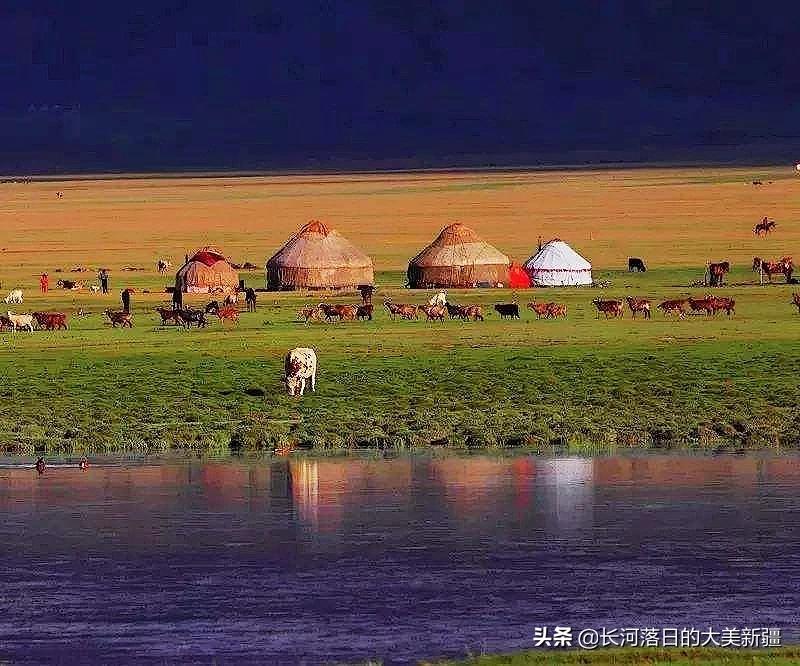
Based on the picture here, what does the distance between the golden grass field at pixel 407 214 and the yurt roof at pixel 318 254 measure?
9016 mm

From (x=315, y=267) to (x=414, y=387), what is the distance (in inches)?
1237

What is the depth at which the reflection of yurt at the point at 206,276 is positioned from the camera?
63.4m

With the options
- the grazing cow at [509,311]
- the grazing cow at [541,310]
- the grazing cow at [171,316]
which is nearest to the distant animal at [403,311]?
the grazing cow at [509,311]

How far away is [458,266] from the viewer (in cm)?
6656

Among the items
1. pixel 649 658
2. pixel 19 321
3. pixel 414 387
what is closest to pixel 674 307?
pixel 19 321

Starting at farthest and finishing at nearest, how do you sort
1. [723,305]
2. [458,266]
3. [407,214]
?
[407,214] → [458,266] → [723,305]

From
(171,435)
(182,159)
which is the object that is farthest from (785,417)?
(182,159)

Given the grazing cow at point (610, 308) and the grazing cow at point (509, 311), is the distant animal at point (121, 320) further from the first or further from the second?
the grazing cow at point (610, 308)

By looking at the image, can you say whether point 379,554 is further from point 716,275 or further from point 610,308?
point 716,275

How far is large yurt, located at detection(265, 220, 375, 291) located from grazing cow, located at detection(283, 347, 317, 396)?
31.6m

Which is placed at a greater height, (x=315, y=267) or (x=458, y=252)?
(x=458, y=252)

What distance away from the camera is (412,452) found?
2850cm

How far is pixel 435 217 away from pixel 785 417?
250 feet

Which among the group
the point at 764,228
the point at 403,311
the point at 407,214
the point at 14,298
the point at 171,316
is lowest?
the point at 171,316
